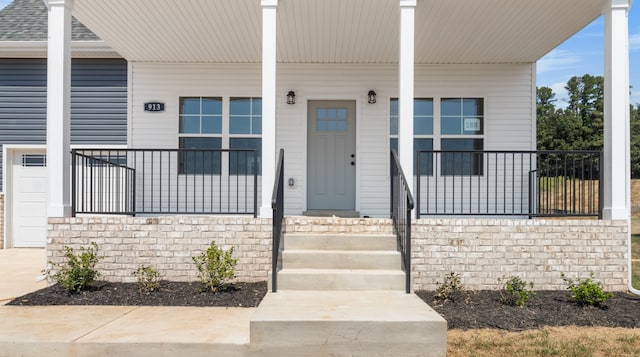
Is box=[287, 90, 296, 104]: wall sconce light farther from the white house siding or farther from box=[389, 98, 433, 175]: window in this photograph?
box=[389, 98, 433, 175]: window

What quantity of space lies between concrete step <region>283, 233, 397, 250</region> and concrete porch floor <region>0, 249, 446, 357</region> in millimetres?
1023

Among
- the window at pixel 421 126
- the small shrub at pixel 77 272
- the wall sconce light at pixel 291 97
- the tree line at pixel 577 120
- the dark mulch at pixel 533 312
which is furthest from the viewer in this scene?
the tree line at pixel 577 120

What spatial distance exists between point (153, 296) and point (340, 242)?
1.93m

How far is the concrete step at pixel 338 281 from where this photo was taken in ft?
16.5

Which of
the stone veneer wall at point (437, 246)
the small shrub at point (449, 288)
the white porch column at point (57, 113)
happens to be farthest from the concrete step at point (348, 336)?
the white porch column at point (57, 113)

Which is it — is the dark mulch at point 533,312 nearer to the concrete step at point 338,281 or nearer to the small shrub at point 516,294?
the small shrub at point 516,294

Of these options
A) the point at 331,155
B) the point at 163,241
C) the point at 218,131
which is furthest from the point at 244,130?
the point at 163,241

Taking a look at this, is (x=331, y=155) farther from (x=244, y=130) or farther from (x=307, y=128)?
(x=244, y=130)

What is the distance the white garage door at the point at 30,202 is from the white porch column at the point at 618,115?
335 inches

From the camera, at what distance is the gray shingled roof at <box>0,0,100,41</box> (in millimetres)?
8672

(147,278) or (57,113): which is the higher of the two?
(57,113)

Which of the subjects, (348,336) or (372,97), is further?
(372,97)

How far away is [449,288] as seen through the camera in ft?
17.4

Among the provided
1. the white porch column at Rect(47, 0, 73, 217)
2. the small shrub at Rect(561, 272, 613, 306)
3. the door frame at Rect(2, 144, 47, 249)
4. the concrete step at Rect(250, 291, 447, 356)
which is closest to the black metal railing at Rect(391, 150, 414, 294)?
the concrete step at Rect(250, 291, 447, 356)
